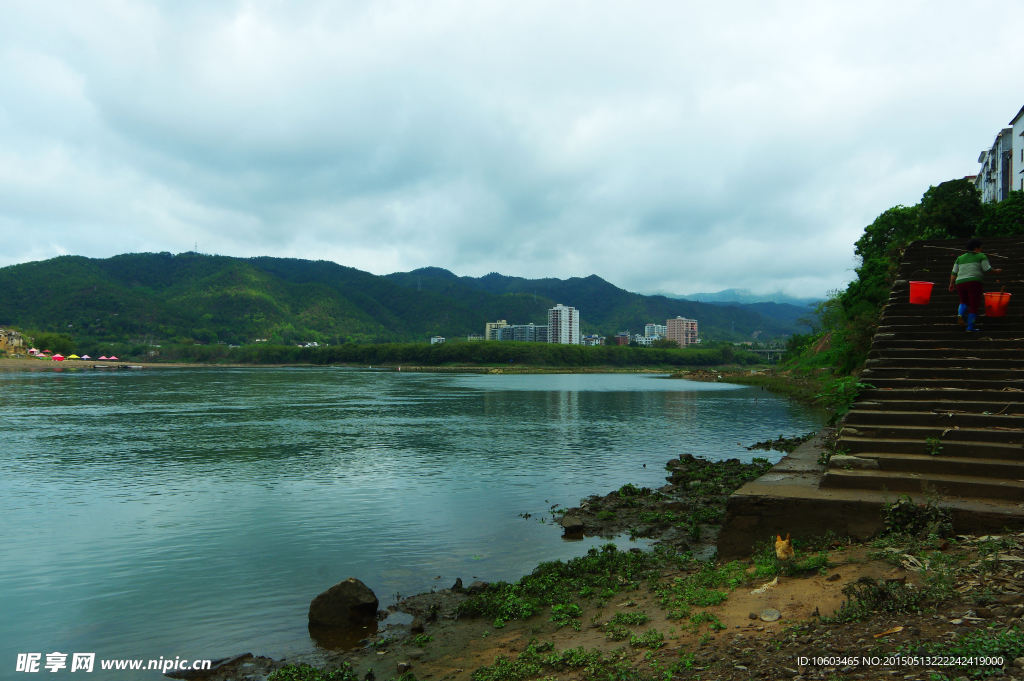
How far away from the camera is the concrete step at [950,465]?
343 inches

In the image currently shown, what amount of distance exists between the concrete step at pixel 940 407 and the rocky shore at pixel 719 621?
373 cm

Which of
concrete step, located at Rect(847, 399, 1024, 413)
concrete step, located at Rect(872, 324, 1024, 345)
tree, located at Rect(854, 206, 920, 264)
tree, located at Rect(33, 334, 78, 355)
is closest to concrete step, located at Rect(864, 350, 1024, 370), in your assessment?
concrete step, located at Rect(872, 324, 1024, 345)

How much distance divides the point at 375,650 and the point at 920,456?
901 centimetres

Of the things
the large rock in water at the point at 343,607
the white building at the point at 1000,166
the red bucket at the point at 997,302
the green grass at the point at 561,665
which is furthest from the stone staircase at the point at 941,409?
the white building at the point at 1000,166

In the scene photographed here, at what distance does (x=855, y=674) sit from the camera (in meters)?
4.55

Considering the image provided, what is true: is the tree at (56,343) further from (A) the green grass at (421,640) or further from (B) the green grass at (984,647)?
(B) the green grass at (984,647)

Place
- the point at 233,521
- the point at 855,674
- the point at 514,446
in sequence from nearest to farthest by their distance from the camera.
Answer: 1. the point at 855,674
2. the point at 233,521
3. the point at 514,446

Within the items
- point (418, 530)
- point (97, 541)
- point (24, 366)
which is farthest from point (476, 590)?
point (24, 366)

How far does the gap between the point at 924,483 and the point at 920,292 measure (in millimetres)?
9268

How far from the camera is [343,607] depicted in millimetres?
8617

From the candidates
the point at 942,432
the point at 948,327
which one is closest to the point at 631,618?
the point at 942,432

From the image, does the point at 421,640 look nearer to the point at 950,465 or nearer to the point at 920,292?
the point at 950,465

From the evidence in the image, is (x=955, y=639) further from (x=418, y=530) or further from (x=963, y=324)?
(x=963, y=324)

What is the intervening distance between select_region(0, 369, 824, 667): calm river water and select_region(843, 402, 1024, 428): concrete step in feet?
17.0
